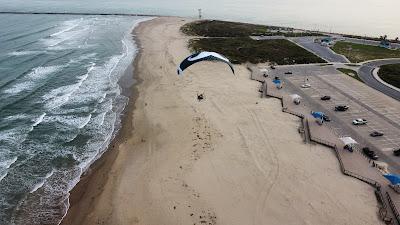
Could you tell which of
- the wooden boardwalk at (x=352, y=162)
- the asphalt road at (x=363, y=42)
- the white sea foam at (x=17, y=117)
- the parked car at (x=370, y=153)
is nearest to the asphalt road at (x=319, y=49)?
the asphalt road at (x=363, y=42)

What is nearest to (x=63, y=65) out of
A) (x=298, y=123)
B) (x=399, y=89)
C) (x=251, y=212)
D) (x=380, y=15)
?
(x=298, y=123)

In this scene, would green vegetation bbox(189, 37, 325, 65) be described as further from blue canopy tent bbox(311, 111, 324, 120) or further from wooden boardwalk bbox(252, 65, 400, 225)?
blue canopy tent bbox(311, 111, 324, 120)

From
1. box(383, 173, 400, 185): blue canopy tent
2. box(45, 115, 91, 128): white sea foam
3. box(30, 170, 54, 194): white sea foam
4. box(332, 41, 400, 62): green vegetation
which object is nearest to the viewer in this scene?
box(383, 173, 400, 185): blue canopy tent

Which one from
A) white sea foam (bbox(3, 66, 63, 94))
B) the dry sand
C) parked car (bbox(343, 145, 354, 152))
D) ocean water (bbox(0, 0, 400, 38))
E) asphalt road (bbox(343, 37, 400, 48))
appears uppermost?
ocean water (bbox(0, 0, 400, 38))

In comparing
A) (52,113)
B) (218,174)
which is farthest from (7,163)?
(218,174)

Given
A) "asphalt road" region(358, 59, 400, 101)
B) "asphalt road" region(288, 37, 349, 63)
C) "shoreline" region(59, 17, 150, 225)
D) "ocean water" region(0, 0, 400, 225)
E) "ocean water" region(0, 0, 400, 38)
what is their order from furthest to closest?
"ocean water" region(0, 0, 400, 38)
"asphalt road" region(288, 37, 349, 63)
"asphalt road" region(358, 59, 400, 101)
"ocean water" region(0, 0, 400, 225)
"shoreline" region(59, 17, 150, 225)

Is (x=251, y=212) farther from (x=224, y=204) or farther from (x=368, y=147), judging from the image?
(x=368, y=147)

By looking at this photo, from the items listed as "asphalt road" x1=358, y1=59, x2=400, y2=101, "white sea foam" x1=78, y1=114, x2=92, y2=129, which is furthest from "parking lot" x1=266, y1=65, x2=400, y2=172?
"white sea foam" x1=78, y1=114, x2=92, y2=129
